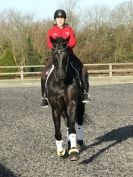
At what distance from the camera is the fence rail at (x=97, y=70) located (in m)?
33.4

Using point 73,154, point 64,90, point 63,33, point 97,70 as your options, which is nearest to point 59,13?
point 63,33

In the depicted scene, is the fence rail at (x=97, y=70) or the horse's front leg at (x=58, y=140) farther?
the fence rail at (x=97, y=70)

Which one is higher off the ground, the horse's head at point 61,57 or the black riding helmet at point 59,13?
the black riding helmet at point 59,13

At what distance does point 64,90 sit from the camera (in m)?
7.81

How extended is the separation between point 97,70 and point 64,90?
26452 mm

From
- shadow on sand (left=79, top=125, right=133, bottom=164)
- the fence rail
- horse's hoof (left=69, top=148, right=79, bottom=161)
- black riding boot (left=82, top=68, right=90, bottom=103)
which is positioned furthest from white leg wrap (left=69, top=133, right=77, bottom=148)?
the fence rail

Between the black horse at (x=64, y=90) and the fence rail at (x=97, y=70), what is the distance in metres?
24.5

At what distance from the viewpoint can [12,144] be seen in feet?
30.5

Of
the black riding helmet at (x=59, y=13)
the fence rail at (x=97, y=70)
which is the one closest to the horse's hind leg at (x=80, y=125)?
the black riding helmet at (x=59, y=13)

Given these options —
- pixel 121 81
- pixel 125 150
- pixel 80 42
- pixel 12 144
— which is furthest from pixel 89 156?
pixel 80 42

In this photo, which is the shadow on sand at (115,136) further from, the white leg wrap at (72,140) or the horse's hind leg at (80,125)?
the white leg wrap at (72,140)

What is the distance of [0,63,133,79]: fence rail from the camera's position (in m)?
33.4

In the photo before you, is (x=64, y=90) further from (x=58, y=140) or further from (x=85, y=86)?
(x=58, y=140)

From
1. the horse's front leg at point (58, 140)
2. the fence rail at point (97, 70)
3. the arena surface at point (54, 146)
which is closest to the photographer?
the arena surface at point (54, 146)
